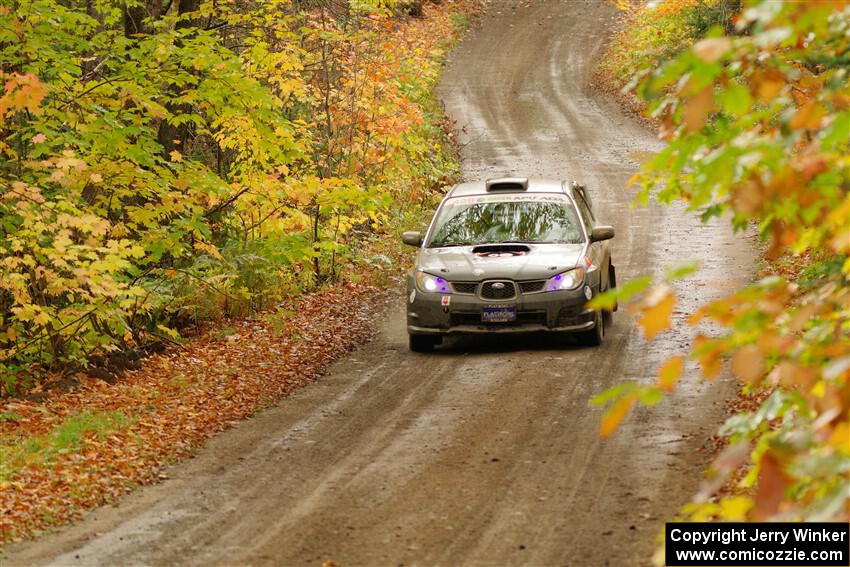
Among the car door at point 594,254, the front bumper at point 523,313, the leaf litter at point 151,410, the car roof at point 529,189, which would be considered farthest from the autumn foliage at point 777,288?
the car roof at point 529,189

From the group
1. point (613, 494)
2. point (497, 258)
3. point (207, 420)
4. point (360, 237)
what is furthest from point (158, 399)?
point (360, 237)

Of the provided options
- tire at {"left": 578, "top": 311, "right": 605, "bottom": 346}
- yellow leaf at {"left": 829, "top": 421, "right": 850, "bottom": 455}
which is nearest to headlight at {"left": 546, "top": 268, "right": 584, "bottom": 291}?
tire at {"left": 578, "top": 311, "right": 605, "bottom": 346}

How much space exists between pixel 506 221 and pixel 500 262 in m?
1.06

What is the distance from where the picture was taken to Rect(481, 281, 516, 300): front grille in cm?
1252

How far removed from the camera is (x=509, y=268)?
1261cm

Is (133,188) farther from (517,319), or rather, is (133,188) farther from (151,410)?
(517,319)

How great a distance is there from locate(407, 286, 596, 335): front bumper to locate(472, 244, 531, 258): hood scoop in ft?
2.15

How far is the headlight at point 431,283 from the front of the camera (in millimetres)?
12766

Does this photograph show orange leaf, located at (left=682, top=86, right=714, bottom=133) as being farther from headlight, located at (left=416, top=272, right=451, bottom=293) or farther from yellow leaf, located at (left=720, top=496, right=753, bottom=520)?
headlight, located at (left=416, top=272, right=451, bottom=293)

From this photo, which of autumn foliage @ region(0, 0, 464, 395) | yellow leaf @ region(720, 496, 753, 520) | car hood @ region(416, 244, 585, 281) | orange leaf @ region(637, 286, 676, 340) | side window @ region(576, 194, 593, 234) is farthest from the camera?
side window @ region(576, 194, 593, 234)

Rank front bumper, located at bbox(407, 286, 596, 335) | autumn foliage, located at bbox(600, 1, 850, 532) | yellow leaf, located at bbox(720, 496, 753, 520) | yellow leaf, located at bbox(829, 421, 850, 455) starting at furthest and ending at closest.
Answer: front bumper, located at bbox(407, 286, 596, 335), yellow leaf, located at bbox(720, 496, 753, 520), autumn foliage, located at bbox(600, 1, 850, 532), yellow leaf, located at bbox(829, 421, 850, 455)

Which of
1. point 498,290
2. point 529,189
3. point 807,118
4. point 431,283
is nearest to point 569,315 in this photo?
point 498,290

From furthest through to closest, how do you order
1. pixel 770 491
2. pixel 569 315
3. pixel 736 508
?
pixel 569 315 → pixel 736 508 → pixel 770 491

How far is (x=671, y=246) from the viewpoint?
19.7 m
